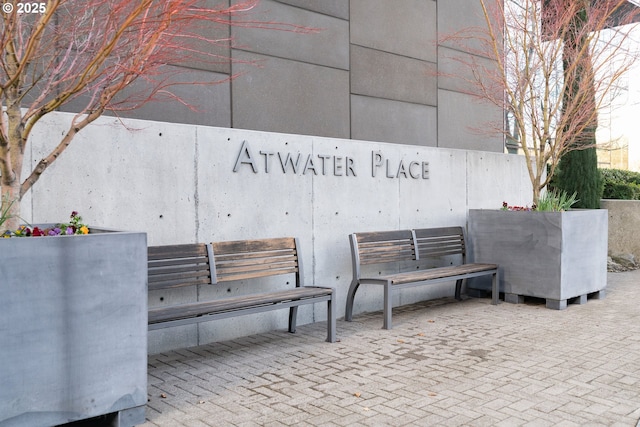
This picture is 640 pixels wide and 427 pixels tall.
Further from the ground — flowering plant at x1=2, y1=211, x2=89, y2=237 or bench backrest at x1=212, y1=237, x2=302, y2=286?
flowering plant at x1=2, y1=211, x2=89, y2=237

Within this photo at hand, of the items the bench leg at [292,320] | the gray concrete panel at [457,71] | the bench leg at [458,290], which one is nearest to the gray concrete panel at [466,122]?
the gray concrete panel at [457,71]

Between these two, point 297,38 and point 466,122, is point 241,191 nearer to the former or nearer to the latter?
point 297,38

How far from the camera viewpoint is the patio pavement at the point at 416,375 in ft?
12.6

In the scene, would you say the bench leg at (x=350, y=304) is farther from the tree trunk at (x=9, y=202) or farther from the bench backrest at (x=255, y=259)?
the tree trunk at (x=9, y=202)

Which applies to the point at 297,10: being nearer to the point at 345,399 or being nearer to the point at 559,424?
the point at 345,399

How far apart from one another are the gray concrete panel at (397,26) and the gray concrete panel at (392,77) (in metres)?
0.12

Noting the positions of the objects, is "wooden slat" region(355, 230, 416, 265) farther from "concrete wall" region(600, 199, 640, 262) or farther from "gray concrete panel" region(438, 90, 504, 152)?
"concrete wall" region(600, 199, 640, 262)

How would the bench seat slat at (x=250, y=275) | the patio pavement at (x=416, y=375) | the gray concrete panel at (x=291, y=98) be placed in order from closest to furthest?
the patio pavement at (x=416, y=375), the bench seat slat at (x=250, y=275), the gray concrete panel at (x=291, y=98)

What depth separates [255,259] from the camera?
5727 mm

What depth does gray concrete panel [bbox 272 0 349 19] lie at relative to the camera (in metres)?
7.73

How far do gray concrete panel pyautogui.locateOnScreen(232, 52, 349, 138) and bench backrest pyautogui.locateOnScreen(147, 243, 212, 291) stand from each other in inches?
89.4

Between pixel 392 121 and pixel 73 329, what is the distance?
6392 mm

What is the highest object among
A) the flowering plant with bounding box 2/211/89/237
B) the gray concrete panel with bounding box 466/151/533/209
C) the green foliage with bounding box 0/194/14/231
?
the gray concrete panel with bounding box 466/151/533/209

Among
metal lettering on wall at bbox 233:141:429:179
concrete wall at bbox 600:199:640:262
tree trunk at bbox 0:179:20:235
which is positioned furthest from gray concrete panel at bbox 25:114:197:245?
concrete wall at bbox 600:199:640:262
